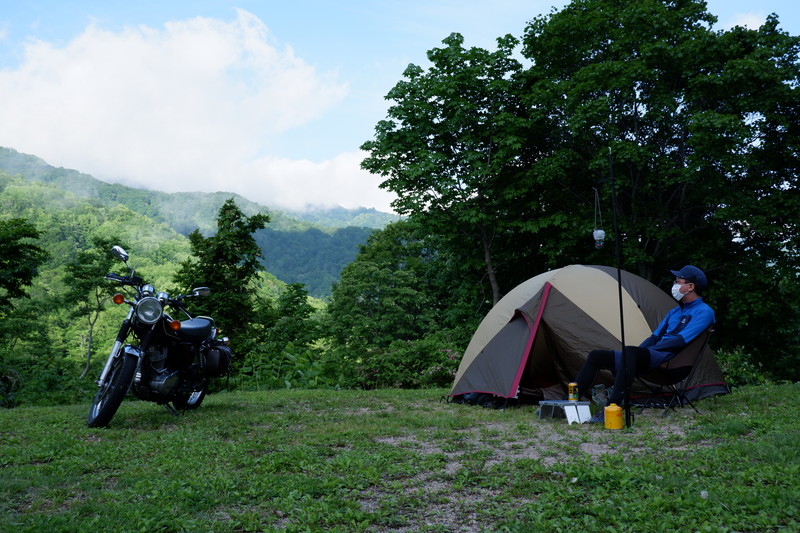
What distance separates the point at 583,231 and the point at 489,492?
44.0 feet

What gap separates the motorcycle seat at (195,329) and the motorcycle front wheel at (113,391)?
1.97 feet

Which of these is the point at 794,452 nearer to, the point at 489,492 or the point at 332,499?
the point at 489,492

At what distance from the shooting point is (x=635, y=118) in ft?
52.4

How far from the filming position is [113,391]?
5203 mm

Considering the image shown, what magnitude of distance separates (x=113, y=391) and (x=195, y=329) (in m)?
0.99

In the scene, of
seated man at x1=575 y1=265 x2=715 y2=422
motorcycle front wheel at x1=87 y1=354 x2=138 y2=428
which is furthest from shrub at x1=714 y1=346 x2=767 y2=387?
motorcycle front wheel at x1=87 y1=354 x2=138 y2=428

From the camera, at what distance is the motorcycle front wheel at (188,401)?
6.38 metres

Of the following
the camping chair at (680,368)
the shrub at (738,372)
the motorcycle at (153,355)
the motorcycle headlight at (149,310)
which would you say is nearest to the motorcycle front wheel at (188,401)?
the motorcycle at (153,355)

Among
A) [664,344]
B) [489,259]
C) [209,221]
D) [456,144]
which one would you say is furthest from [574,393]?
[209,221]

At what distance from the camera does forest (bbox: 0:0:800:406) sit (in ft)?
43.9

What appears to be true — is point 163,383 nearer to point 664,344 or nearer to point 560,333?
point 560,333

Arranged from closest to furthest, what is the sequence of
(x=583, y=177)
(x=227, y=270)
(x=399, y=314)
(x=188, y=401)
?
(x=188, y=401) → (x=583, y=177) → (x=227, y=270) → (x=399, y=314)

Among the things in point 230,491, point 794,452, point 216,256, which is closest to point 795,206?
point 794,452

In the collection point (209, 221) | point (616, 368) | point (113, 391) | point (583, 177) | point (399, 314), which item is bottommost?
point (113, 391)
